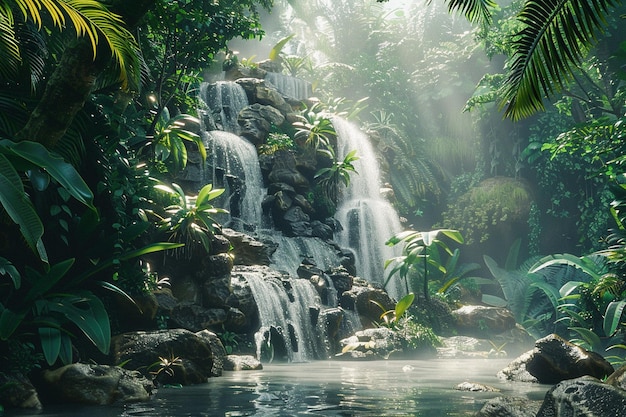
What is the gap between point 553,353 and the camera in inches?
389

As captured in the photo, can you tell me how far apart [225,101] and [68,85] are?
56.5ft

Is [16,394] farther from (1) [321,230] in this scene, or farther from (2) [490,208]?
(2) [490,208]

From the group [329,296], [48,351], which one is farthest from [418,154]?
[48,351]

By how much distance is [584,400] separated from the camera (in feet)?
16.0

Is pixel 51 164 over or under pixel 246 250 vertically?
under

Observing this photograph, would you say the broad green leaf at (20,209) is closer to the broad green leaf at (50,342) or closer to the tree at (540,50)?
the broad green leaf at (50,342)

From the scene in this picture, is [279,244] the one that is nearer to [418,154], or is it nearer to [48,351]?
[48,351]

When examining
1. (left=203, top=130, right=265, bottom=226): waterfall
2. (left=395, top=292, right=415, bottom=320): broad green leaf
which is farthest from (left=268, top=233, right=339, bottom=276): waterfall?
(left=395, top=292, right=415, bottom=320): broad green leaf

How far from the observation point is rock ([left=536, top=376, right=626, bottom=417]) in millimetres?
4750

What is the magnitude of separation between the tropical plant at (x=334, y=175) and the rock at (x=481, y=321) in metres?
5.88

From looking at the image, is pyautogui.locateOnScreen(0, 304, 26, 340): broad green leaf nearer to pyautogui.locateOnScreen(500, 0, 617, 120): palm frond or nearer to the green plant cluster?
pyautogui.locateOnScreen(500, 0, 617, 120): palm frond

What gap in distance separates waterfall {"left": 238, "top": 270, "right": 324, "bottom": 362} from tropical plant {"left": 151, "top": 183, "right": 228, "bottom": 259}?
1883mm

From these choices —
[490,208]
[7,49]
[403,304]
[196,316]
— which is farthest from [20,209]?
[490,208]

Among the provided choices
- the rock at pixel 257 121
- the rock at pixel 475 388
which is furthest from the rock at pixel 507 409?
the rock at pixel 257 121
